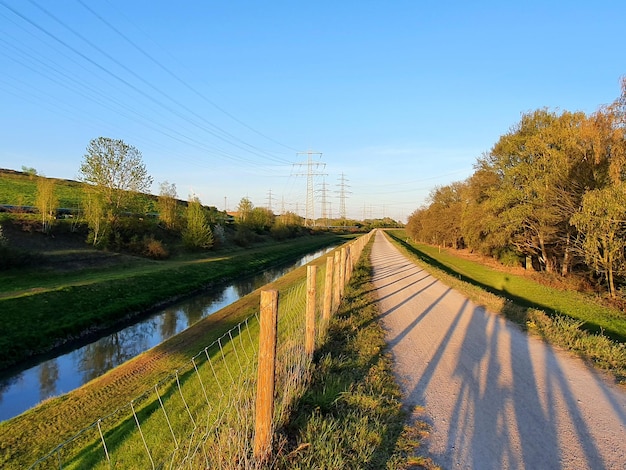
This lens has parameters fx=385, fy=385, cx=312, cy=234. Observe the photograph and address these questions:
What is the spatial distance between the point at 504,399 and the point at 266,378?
3.76 metres

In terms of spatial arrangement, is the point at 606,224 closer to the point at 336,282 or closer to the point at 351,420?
the point at 336,282

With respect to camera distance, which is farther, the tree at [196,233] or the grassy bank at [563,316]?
the tree at [196,233]

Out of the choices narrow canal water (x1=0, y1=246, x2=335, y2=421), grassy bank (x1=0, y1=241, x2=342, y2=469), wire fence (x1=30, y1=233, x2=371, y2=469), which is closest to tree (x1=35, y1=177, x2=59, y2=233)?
narrow canal water (x1=0, y1=246, x2=335, y2=421)

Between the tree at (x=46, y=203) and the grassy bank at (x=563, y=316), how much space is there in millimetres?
26590

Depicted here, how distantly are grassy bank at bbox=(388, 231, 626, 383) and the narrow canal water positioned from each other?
11.8 metres

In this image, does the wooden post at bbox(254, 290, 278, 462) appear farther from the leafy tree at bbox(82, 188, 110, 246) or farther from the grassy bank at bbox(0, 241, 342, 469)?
the leafy tree at bbox(82, 188, 110, 246)

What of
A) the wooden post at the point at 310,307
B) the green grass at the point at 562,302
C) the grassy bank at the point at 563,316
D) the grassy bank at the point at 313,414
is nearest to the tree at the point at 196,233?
the grassy bank at the point at 563,316

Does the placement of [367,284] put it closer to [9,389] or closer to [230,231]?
[9,389]

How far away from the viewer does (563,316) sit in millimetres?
13828

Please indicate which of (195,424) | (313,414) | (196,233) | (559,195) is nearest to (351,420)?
(313,414)

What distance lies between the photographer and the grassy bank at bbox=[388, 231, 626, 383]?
7.82 metres

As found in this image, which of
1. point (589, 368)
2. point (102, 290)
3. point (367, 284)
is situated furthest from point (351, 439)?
point (102, 290)

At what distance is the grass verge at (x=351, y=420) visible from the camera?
3930 mm

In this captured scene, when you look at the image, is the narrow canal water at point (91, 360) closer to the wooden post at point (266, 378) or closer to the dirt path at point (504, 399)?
the wooden post at point (266, 378)
